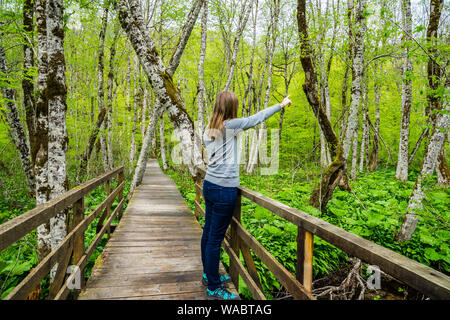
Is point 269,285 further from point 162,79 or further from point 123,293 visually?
point 162,79

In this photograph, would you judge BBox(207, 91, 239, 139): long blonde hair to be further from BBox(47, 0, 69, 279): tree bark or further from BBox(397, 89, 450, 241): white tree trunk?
BBox(397, 89, 450, 241): white tree trunk

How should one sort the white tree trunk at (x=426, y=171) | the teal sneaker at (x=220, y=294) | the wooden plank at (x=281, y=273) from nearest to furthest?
the wooden plank at (x=281, y=273), the teal sneaker at (x=220, y=294), the white tree trunk at (x=426, y=171)

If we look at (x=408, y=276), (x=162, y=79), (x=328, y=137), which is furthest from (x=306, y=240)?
(x=328, y=137)

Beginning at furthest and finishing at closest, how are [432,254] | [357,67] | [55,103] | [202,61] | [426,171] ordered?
[202,61] → [357,67] → [426,171] → [432,254] → [55,103]

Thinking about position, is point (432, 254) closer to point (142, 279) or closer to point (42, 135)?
point (142, 279)

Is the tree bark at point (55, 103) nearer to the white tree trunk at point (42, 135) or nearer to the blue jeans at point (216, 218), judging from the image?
the white tree trunk at point (42, 135)

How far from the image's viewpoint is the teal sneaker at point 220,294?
2.54 metres

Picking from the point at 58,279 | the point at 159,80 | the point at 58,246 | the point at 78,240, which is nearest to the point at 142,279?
the point at 78,240

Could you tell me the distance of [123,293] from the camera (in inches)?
104

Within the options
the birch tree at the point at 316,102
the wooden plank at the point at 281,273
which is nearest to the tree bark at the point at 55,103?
the wooden plank at the point at 281,273

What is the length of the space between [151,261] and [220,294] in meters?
1.36

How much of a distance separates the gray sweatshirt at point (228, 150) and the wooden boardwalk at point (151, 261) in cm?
141

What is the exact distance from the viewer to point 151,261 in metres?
3.45
